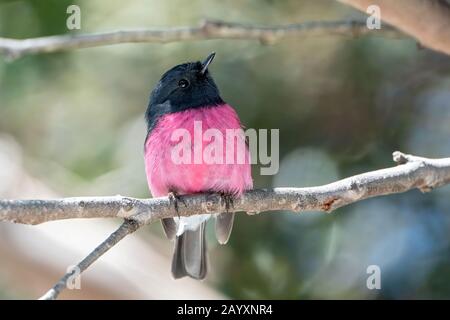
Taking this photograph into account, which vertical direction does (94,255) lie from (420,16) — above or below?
below

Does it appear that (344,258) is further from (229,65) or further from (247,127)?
(229,65)

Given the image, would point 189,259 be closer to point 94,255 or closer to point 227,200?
point 227,200

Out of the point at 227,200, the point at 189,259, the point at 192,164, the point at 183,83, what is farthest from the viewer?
the point at 189,259

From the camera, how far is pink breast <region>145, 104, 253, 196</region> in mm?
4461

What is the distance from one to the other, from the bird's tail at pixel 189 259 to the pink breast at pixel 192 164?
836mm

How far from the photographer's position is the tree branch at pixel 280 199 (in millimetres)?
3312

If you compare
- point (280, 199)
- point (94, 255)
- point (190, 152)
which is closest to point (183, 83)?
point (190, 152)

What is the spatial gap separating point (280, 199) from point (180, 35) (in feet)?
3.65

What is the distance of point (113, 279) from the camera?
248 inches

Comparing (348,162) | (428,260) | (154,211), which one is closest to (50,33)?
(348,162)

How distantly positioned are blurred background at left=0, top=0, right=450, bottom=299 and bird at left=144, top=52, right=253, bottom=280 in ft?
2.38

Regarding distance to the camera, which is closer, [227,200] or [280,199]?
[280,199]

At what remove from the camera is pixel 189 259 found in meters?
5.40

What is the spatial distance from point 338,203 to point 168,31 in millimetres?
1297
